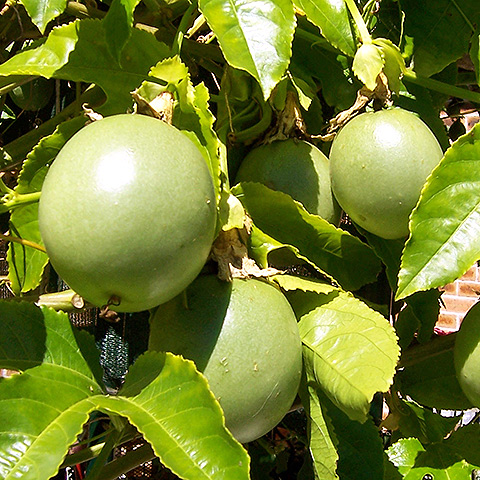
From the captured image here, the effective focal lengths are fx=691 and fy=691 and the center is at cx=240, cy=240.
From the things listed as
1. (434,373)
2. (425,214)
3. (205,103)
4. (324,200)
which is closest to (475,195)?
(425,214)

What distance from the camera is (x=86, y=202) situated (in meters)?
0.51

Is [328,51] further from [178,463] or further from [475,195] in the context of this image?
[178,463]

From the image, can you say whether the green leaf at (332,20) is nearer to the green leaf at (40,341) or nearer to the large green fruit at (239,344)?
the large green fruit at (239,344)

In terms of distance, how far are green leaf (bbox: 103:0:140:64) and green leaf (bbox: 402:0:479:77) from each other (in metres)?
0.38

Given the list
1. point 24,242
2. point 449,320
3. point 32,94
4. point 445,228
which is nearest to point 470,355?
point 445,228

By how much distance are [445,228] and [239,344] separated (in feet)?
0.75

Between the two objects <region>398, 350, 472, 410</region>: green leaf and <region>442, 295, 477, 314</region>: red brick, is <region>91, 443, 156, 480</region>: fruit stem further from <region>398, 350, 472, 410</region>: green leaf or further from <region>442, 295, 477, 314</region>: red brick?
<region>442, 295, 477, 314</region>: red brick

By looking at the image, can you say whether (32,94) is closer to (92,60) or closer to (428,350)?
(92,60)

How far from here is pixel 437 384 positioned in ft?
3.17

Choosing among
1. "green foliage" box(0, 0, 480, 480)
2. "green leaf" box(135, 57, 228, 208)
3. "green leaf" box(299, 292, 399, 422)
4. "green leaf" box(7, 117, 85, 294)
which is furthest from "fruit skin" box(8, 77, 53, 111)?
"green leaf" box(299, 292, 399, 422)

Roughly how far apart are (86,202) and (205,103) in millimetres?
177

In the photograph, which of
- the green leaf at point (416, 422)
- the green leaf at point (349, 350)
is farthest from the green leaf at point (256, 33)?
the green leaf at point (416, 422)

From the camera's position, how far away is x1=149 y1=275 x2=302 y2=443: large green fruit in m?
0.59

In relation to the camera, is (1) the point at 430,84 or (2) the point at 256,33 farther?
(1) the point at 430,84
